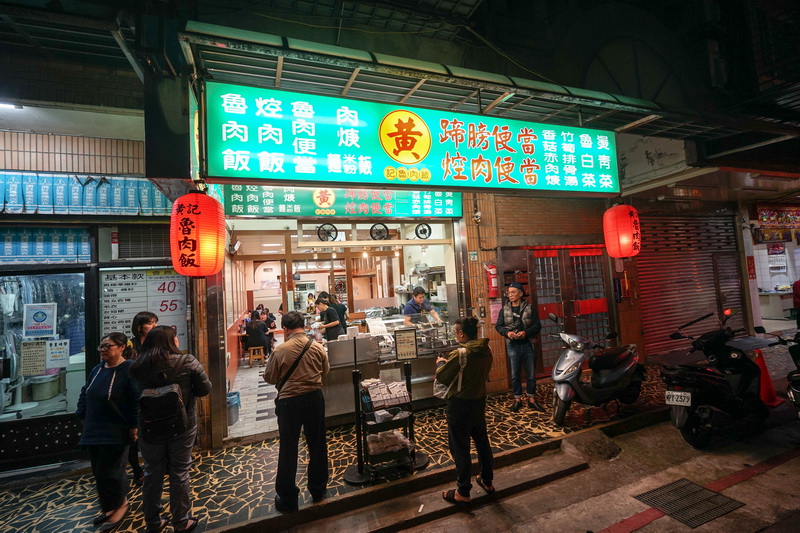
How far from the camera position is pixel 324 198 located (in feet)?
20.8

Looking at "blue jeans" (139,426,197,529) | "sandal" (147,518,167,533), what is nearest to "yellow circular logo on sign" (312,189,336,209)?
"blue jeans" (139,426,197,529)

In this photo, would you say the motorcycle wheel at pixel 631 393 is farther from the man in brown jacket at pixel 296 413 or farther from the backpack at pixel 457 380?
the man in brown jacket at pixel 296 413

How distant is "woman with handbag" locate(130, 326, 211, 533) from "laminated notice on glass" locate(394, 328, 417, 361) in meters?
2.65

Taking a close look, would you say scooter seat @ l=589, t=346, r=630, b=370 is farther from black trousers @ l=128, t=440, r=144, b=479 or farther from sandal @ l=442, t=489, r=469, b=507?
black trousers @ l=128, t=440, r=144, b=479

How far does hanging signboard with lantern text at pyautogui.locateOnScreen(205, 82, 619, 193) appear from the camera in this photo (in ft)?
11.6

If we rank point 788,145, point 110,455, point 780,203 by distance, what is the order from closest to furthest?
1. point 110,455
2. point 788,145
3. point 780,203

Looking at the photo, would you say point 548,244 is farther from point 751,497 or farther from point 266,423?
point 266,423

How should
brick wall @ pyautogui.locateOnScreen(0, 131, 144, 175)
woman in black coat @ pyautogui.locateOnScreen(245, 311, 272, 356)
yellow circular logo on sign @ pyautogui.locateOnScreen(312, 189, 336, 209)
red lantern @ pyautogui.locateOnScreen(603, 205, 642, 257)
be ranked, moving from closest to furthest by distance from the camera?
brick wall @ pyautogui.locateOnScreen(0, 131, 144, 175)
red lantern @ pyautogui.locateOnScreen(603, 205, 642, 257)
yellow circular logo on sign @ pyautogui.locateOnScreen(312, 189, 336, 209)
woman in black coat @ pyautogui.locateOnScreen(245, 311, 272, 356)

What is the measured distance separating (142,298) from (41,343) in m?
1.49

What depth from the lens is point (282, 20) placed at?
Result: 4.50 meters

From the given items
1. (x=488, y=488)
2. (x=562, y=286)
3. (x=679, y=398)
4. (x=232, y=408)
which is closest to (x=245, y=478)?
(x=232, y=408)

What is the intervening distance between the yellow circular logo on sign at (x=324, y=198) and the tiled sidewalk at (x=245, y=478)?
4.12 m

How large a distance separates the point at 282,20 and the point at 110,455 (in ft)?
18.9

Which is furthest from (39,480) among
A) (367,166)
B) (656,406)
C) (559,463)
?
(656,406)
